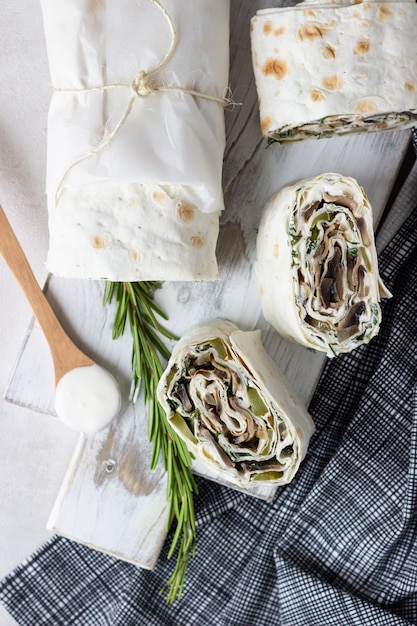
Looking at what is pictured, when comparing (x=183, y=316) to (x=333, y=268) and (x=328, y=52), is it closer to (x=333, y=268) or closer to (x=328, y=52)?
(x=333, y=268)

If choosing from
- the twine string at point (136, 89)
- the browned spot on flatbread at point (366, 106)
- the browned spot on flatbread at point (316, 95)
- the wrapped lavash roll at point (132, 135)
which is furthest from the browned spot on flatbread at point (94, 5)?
the browned spot on flatbread at point (366, 106)

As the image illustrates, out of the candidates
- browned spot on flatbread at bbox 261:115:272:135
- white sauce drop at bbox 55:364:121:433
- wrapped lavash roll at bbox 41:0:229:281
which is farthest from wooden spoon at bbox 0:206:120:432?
browned spot on flatbread at bbox 261:115:272:135

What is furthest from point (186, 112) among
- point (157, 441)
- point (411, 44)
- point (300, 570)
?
point (300, 570)

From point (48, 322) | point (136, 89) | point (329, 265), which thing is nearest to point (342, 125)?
point (329, 265)

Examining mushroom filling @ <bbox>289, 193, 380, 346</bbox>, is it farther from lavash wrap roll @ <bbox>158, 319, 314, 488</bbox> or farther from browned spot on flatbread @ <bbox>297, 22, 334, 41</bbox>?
browned spot on flatbread @ <bbox>297, 22, 334, 41</bbox>

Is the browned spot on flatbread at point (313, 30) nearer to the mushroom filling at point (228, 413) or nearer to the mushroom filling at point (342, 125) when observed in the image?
the mushroom filling at point (342, 125)

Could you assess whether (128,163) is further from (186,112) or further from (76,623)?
(76,623)
